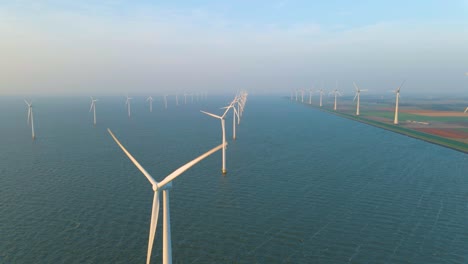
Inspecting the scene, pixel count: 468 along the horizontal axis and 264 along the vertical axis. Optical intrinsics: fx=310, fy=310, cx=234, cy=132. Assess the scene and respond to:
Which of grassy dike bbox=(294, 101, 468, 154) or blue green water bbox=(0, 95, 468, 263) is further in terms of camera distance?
grassy dike bbox=(294, 101, 468, 154)

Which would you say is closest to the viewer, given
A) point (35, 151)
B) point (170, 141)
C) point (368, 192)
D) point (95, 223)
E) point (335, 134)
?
point (95, 223)

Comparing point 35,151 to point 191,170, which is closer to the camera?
point 191,170

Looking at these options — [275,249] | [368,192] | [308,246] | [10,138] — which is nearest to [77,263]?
[275,249]

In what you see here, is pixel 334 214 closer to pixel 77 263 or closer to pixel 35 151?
pixel 77 263

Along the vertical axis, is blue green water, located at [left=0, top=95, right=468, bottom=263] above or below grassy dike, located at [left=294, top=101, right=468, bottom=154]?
below

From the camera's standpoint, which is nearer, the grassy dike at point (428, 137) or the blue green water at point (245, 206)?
the blue green water at point (245, 206)

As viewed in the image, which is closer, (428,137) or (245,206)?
(245,206)

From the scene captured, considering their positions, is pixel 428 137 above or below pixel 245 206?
above

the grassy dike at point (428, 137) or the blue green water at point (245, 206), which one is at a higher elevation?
the grassy dike at point (428, 137)
